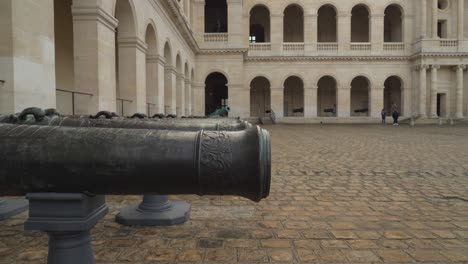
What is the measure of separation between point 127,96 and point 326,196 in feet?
30.8

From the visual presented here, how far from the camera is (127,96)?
13.1m

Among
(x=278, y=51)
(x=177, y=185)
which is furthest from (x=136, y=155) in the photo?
(x=278, y=51)

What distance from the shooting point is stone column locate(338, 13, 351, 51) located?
34.0 m

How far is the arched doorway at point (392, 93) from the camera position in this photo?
3775cm

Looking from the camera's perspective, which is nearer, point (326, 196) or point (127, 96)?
point (326, 196)

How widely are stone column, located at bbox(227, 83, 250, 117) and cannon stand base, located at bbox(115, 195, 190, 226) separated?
27.2 m

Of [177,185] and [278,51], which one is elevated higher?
[278,51]

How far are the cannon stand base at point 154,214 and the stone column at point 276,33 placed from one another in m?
30.8

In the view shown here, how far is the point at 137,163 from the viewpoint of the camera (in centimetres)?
173

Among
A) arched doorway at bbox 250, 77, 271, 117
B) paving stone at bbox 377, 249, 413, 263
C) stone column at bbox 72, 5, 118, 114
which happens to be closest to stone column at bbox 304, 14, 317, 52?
arched doorway at bbox 250, 77, 271, 117

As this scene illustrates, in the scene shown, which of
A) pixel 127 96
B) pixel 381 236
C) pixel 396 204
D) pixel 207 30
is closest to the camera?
pixel 381 236

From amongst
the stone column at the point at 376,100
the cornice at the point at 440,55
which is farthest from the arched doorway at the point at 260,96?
the cornice at the point at 440,55

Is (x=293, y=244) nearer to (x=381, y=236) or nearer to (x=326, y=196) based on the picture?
(x=381, y=236)

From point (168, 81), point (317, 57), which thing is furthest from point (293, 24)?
point (168, 81)
